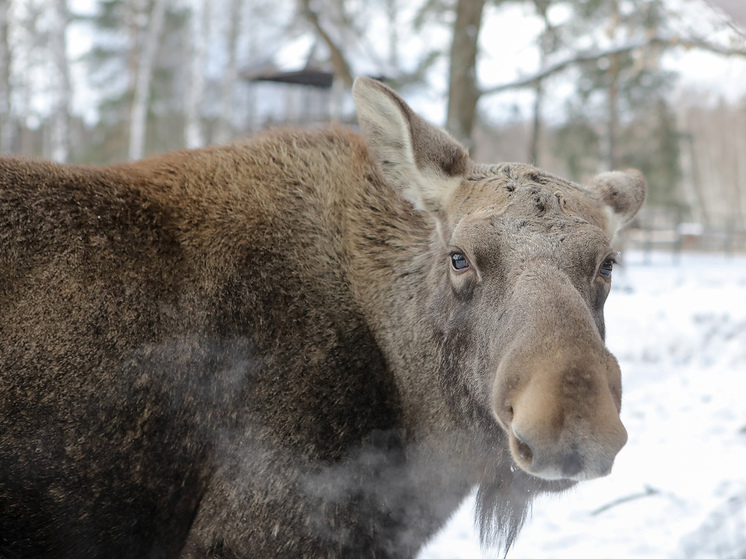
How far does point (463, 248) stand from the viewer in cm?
302

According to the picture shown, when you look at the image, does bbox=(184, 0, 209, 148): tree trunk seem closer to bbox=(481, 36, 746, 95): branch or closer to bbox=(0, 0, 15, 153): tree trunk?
bbox=(0, 0, 15, 153): tree trunk

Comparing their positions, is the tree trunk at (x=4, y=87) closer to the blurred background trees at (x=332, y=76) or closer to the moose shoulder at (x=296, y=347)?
the blurred background trees at (x=332, y=76)

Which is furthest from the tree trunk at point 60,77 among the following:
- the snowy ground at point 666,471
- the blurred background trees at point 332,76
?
the snowy ground at point 666,471

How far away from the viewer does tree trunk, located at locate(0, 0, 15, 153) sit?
16094 mm

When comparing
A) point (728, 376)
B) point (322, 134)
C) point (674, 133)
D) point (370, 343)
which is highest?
point (674, 133)

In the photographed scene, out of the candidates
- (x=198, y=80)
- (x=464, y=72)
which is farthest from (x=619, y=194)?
(x=198, y=80)

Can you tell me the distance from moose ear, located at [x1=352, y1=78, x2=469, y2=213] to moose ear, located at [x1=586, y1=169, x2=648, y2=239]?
87 cm

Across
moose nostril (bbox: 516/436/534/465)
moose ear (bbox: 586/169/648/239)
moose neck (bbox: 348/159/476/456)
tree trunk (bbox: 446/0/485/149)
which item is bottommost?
moose nostril (bbox: 516/436/534/465)

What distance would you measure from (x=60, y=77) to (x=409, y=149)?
14.6m

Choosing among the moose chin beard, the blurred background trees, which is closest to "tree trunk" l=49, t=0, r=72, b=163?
the blurred background trees

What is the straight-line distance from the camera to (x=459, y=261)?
3.09 metres

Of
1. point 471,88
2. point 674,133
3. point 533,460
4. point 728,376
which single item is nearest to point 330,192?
point 533,460

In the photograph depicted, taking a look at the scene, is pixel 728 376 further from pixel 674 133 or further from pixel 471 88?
pixel 674 133

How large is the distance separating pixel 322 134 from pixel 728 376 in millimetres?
6031
